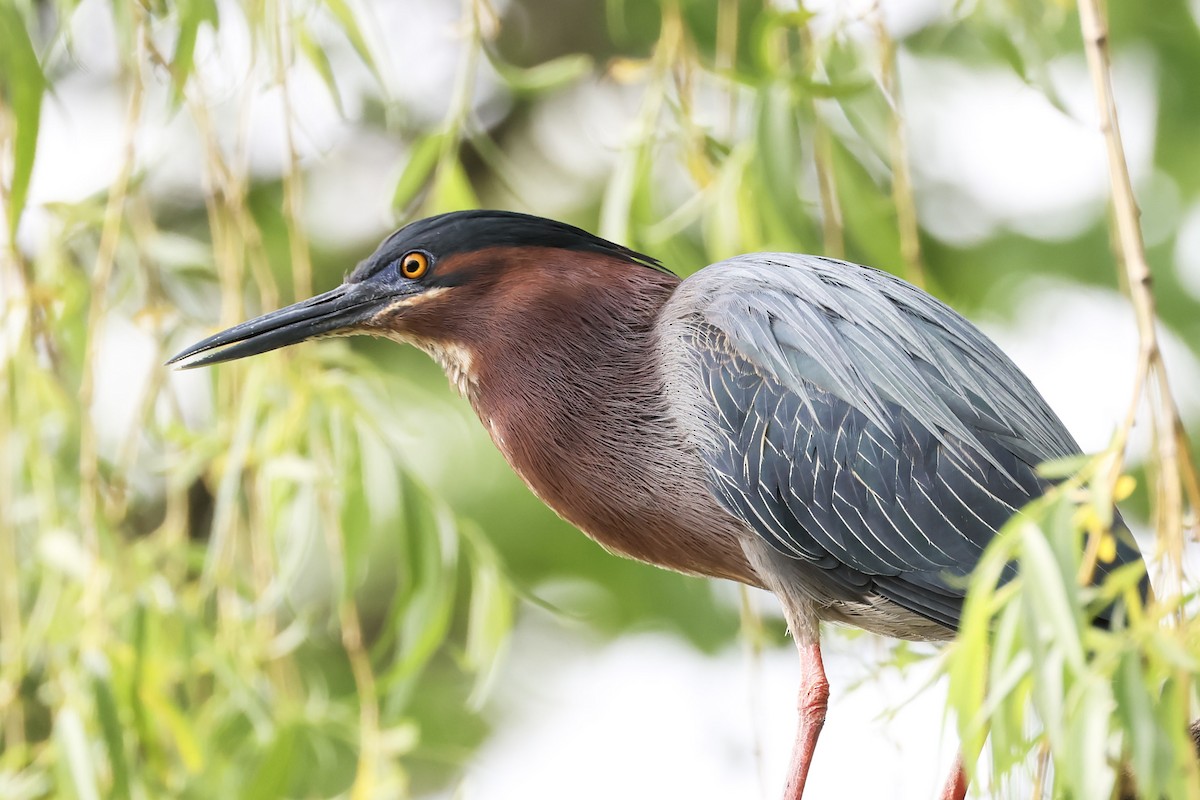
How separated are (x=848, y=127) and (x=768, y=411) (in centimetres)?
41

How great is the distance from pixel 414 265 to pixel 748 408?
1.40ft

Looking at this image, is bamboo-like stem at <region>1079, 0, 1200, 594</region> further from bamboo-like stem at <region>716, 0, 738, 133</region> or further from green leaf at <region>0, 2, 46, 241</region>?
green leaf at <region>0, 2, 46, 241</region>

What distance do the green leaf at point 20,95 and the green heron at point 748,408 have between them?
281 millimetres

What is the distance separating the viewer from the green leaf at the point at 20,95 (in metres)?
1.37

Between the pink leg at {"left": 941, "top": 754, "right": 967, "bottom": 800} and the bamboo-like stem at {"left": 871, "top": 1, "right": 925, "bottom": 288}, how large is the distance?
1.76 ft

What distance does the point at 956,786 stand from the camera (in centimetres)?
154

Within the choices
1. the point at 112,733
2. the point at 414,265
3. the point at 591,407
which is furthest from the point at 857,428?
→ the point at 112,733

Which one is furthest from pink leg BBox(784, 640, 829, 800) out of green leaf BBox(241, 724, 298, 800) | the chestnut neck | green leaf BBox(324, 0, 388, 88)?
green leaf BBox(324, 0, 388, 88)

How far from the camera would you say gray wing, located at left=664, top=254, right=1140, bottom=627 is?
147 cm

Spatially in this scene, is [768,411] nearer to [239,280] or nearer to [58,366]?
[239,280]

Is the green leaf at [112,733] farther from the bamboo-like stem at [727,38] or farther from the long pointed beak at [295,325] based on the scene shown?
the bamboo-like stem at [727,38]

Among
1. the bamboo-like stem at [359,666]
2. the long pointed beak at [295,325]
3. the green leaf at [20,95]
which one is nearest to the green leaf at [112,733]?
the bamboo-like stem at [359,666]

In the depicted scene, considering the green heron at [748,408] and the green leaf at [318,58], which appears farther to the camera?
the green leaf at [318,58]

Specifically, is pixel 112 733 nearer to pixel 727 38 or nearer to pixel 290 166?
pixel 290 166
